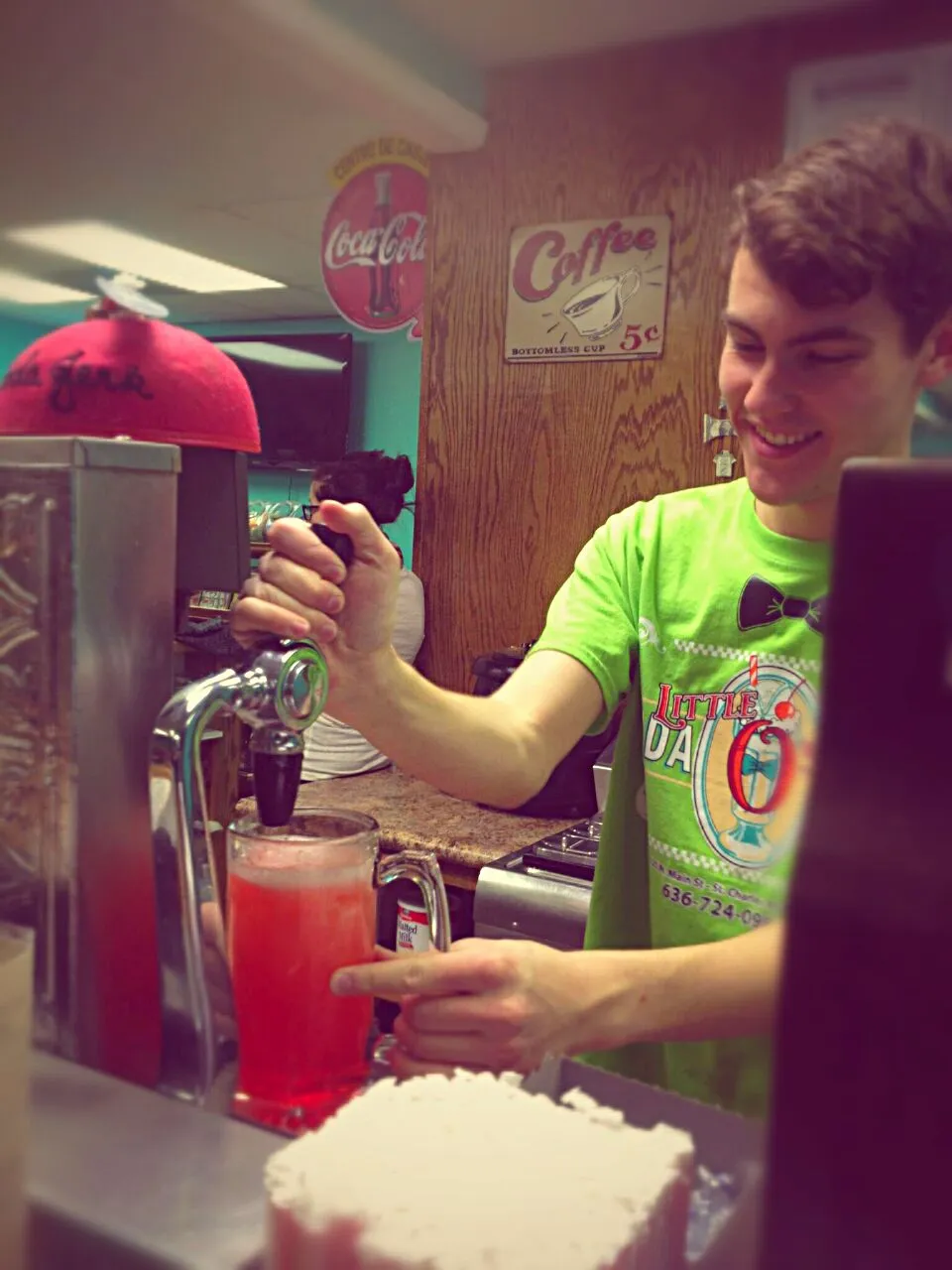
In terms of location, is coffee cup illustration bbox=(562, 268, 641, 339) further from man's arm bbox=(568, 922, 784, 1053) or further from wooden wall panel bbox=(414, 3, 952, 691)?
man's arm bbox=(568, 922, 784, 1053)

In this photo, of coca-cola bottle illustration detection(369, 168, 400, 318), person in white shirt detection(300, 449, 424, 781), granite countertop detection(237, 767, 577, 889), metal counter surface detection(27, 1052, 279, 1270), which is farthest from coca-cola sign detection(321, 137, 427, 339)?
metal counter surface detection(27, 1052, 279, 1270)

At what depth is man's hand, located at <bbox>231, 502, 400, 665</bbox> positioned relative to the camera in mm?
647

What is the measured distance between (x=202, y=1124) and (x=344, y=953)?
130mm

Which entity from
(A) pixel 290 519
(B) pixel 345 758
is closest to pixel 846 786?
(A) pixel 290 519

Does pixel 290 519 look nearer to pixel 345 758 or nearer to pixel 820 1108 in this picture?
pixel 820 1108

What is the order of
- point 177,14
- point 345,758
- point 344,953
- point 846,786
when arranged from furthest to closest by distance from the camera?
point 345,758 → point 177,14 → point 344,953 → point 846,786

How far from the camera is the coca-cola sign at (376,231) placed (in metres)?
1.29

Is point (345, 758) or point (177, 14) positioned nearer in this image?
point (177, 14)

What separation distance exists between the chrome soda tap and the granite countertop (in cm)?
119

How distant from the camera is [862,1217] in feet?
0.76

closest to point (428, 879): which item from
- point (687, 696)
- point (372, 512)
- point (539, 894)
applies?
point (687, 696)

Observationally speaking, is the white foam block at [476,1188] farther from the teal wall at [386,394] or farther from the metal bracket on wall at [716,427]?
the metal bracket on wall at [716,427]

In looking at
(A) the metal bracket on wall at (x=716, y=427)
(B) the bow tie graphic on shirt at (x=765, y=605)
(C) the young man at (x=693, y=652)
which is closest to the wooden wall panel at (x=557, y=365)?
(A) the metal bracket on wall at (x=716, y=427)

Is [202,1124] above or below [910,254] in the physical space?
below
